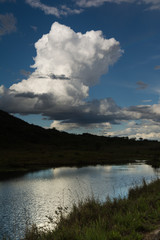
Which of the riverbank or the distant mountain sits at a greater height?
the distant mountain

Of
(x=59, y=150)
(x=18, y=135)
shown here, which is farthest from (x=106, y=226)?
(x=18, y=135)

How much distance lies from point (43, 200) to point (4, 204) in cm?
432

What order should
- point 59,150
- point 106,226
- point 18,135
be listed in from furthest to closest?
1. point 18,135
2. point 59,150
3. point 106,226

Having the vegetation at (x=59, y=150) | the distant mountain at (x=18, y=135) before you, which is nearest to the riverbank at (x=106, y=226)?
the vegetation at (x=59, y=150)

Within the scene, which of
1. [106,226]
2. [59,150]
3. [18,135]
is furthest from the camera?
[18,135]

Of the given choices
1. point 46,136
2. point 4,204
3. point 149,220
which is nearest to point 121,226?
point 149,220

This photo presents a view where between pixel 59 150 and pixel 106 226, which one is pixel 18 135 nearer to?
pixel 59 150

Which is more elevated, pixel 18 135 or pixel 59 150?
pixel 18 135

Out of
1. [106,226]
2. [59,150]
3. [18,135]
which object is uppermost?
[18,135]

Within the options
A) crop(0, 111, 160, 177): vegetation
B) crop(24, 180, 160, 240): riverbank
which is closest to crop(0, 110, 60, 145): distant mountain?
crop(0, 111, 160, 177): vegetation

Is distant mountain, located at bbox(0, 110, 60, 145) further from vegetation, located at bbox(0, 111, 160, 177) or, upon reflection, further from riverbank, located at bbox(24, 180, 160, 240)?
riverbank, located at bbox(24, 180, 160, 240)

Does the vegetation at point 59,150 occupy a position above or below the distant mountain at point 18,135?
below

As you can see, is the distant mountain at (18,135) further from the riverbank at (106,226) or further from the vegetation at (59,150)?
the riverbank at (106,226)

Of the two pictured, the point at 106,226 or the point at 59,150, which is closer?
the point at 106,226
